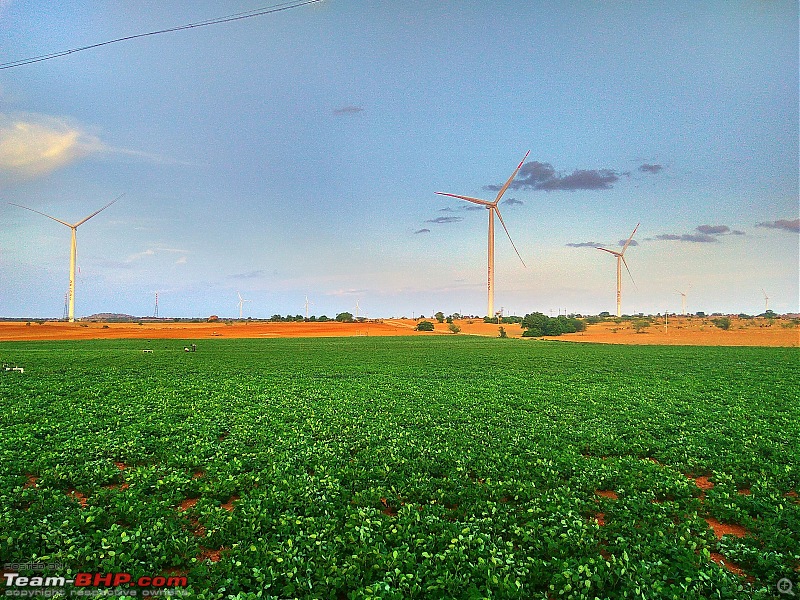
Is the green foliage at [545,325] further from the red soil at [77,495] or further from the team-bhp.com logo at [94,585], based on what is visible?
the team-bhp.com logo at [94,585]

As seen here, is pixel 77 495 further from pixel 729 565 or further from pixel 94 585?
pixel 729 565

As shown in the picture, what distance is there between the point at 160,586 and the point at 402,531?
170 inches

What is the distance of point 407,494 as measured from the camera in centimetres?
1230

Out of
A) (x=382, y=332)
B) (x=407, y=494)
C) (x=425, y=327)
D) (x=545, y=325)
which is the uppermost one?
(x=545, y=325)

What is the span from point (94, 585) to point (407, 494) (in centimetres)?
658

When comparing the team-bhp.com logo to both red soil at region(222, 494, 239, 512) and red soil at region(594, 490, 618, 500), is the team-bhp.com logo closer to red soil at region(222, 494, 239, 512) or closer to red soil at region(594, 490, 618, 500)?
red soil at region(222, 494, 239, 512)

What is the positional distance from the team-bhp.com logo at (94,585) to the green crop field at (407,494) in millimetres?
192

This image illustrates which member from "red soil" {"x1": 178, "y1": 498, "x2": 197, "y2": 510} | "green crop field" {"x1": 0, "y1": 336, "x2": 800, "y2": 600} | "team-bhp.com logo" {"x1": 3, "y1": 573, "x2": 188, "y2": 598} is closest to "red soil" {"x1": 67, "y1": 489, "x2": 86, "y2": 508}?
"green crop field" {"x1": 0, "y1": 336, "x2": 800, "y2": 600}

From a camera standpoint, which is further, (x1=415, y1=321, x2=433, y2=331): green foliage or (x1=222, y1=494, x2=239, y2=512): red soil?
(x1=415, y1=321, x2=433, y2=331): green foliage

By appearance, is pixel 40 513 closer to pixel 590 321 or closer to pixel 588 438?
pixel 588 438

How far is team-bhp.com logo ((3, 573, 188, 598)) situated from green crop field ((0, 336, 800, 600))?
0.19 m

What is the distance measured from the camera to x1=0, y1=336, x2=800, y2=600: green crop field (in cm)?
853

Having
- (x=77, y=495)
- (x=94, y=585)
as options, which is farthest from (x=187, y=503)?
(x=94, y=585)

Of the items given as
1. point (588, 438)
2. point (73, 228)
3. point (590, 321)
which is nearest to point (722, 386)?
point (588, 438)
